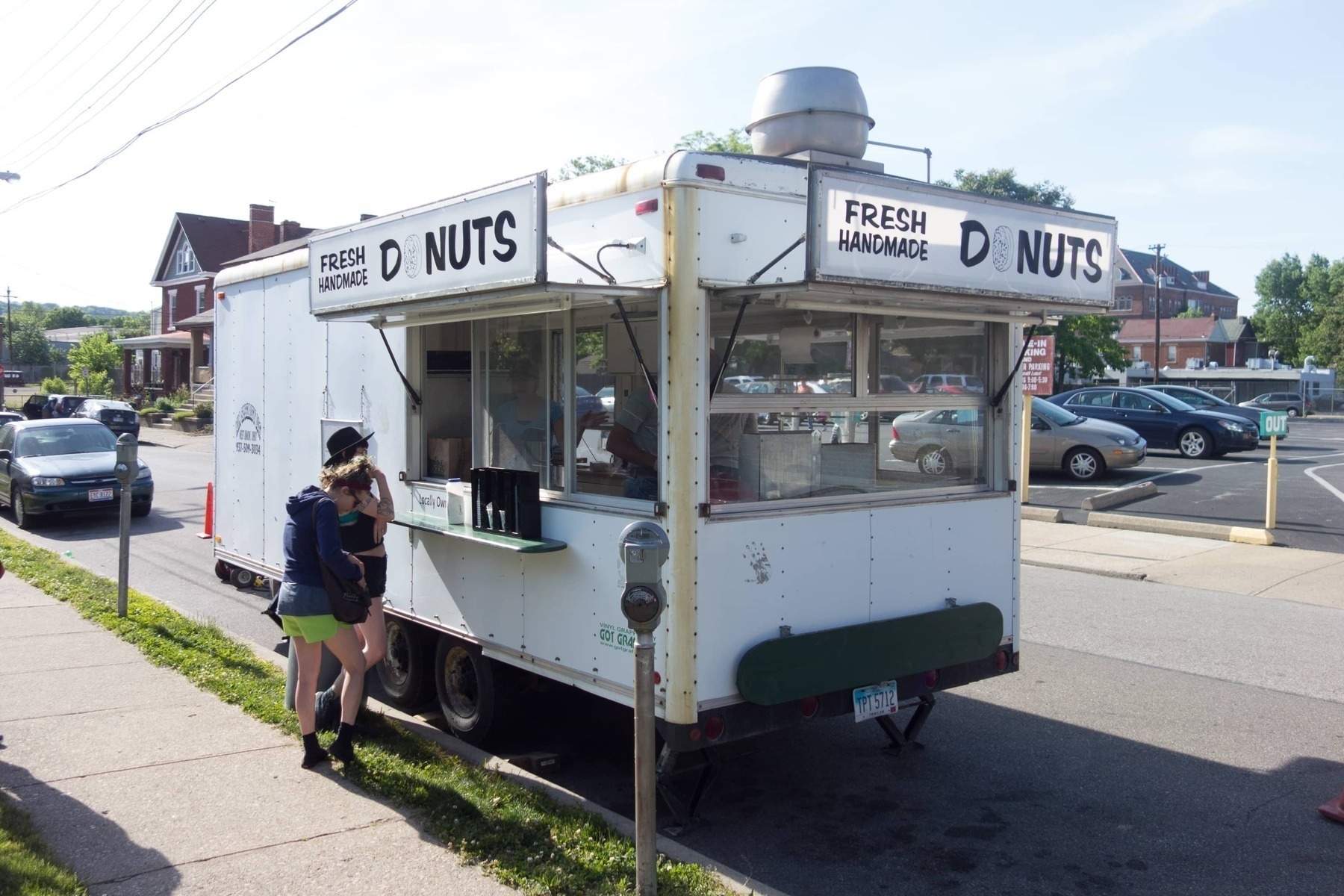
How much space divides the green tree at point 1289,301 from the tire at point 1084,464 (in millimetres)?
78439

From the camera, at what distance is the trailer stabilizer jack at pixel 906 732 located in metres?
5.87

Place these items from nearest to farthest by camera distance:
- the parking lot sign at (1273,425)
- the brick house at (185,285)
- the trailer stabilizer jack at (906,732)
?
1. the trailer stabilizer jack at (906,732)
2. the parking lot sign at (1273,425)
3. the brick house at (185,285)

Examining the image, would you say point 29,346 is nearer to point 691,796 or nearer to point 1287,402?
point 1287,402

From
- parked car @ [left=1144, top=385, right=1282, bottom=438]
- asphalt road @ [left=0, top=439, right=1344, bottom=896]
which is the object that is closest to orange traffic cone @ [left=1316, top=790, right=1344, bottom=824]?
asphalt road @ [left=0, top=439, right=1344, bottom=896]

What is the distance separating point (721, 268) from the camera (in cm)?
447

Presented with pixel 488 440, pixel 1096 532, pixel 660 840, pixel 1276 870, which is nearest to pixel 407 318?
pixel 488 440

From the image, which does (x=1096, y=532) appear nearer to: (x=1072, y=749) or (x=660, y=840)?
(x=1072, y=749)

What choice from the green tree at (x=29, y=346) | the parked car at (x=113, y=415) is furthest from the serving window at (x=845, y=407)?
the green tree at (x=29, y=346)

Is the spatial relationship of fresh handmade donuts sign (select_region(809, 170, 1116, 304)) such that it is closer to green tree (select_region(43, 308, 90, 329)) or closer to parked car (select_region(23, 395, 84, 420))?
parked car (select_region(23, 395, 84, 420))

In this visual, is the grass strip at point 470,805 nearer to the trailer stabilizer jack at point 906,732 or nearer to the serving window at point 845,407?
the serving window at point 845,407

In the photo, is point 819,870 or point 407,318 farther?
point 407,318

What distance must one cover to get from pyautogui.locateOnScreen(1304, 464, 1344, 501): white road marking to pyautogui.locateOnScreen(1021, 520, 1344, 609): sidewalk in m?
5.28

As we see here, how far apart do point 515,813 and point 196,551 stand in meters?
9.71

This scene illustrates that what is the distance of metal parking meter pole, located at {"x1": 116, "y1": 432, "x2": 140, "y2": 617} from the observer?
326 inches
